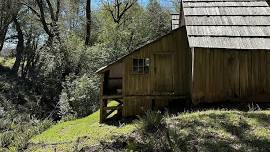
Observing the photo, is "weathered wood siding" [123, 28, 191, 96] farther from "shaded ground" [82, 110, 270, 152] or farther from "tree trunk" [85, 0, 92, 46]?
"tree trunk" [85, 0, 92, 46]

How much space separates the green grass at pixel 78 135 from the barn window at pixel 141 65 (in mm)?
2754

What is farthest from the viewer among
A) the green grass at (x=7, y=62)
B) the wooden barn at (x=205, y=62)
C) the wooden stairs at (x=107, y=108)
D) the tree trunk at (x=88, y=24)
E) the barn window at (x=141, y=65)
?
the green grass at (x=7, y=62)

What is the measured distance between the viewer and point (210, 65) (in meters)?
16.3

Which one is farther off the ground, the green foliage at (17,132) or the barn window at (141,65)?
the barn window at (141,65)

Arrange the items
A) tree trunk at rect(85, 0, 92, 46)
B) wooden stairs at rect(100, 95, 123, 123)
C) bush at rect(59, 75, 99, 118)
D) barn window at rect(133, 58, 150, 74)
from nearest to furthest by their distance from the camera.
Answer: barn window at rect(133, 58, 150, 74) → wooden stairs at rect(100, 95, 123, 123) → bush at rect(59, 75, 99, 118) → tree trunk at rect(85, 0, 92, 46)

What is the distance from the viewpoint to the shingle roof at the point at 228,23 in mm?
15656

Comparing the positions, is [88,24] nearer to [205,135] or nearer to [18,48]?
[18,48]

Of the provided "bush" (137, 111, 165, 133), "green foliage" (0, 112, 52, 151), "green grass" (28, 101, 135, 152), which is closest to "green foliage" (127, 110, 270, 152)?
"bush" (137, 111, 165, 133)

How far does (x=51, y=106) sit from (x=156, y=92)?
1370cm

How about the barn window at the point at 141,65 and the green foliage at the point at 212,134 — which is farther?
the barn window at the point at 141,65

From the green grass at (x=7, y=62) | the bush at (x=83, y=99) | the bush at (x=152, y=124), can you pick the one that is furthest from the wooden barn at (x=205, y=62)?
the green grass at (x=7, y=62)

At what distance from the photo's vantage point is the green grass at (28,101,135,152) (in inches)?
535

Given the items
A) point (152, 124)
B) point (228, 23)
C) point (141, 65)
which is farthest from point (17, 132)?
point (228, 23)

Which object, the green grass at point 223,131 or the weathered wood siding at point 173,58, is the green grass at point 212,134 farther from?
the weathered wood siding at point 173,58
